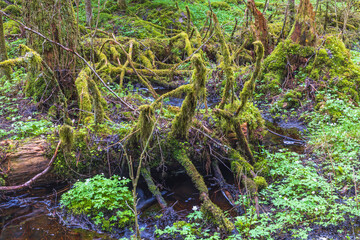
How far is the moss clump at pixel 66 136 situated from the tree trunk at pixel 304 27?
7.63 metres

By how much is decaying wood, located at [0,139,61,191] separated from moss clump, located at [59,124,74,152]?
0.27 metres

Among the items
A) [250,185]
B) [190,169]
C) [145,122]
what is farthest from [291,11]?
[145,122]

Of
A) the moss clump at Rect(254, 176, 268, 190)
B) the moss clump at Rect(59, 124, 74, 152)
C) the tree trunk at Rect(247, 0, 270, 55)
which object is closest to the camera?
the moss clump at Rect(59, 124, 74, 152)

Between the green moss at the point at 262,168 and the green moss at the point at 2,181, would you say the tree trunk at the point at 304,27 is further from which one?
the green moss at the point at 2,181

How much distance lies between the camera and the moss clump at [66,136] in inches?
156

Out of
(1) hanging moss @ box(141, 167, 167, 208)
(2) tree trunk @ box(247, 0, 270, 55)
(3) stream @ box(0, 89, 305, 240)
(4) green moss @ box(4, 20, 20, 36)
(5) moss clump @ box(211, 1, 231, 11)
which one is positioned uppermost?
(5) moss clump @ box(211, 1, 231, 11)

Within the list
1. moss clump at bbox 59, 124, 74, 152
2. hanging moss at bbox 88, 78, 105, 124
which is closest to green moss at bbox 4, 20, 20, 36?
hanging moss at bbox 88, 78, 105, 124

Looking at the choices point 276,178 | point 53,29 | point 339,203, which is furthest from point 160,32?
point 339,203

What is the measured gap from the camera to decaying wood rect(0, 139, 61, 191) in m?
4.21

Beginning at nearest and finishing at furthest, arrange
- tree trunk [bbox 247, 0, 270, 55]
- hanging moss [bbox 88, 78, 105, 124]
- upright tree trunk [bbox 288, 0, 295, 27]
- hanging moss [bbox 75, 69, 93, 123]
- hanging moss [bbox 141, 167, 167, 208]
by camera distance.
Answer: hanging moss [bbox 141, 167, 167, 208], hanging moss [bbox 88, 78, 105, 124], hanging moss [bbox 75, 69, 93, 123], tree trunk [bbox 247, 0, 270, 55], upright tree trunk [bbox 288, 0, 295, 27]

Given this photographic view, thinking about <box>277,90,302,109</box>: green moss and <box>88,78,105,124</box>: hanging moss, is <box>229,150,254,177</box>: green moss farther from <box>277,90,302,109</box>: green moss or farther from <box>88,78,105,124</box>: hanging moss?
<box>277,90,302,109</box>: green moss

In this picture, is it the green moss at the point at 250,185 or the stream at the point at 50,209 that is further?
the green moss at the point at 250,185

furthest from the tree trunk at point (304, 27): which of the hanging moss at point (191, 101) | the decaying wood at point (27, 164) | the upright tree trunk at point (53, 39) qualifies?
the decaying wood at point (27, 164)

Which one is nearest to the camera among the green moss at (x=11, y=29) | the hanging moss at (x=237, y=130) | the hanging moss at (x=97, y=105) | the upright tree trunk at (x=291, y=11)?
the hanging moss at (x=97, y=105)
